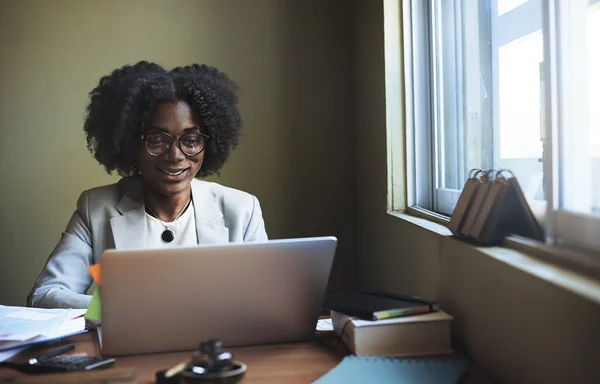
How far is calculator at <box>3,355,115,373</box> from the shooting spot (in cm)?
113

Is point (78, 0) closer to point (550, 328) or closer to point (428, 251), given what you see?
point (428, 251)

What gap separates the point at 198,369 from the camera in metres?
0.97

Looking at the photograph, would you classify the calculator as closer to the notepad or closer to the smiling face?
the notepad

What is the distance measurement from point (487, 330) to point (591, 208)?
30 centimetres

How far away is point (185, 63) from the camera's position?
273 centimetres

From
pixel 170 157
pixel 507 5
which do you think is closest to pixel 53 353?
pixel 170 157

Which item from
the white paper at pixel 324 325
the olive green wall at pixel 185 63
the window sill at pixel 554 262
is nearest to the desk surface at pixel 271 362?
the white paper at pixel 324 325

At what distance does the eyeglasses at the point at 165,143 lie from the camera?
78.6 inches

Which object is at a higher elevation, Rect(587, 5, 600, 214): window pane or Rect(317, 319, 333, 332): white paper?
Rect(587, 5, 600, 214): window pane

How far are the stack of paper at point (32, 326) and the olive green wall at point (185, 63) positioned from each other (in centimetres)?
124

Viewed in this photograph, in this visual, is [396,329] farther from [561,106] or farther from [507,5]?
[507,5]

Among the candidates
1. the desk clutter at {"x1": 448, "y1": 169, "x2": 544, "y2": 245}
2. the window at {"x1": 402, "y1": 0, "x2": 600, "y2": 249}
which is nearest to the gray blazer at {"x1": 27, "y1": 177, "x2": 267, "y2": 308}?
the window at {"x1": 402, "y1": 0, "x2": 600, "y2": 249}

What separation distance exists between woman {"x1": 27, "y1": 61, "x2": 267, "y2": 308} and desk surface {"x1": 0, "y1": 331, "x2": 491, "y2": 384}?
71cm

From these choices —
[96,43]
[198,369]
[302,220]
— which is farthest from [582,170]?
[96,43]
